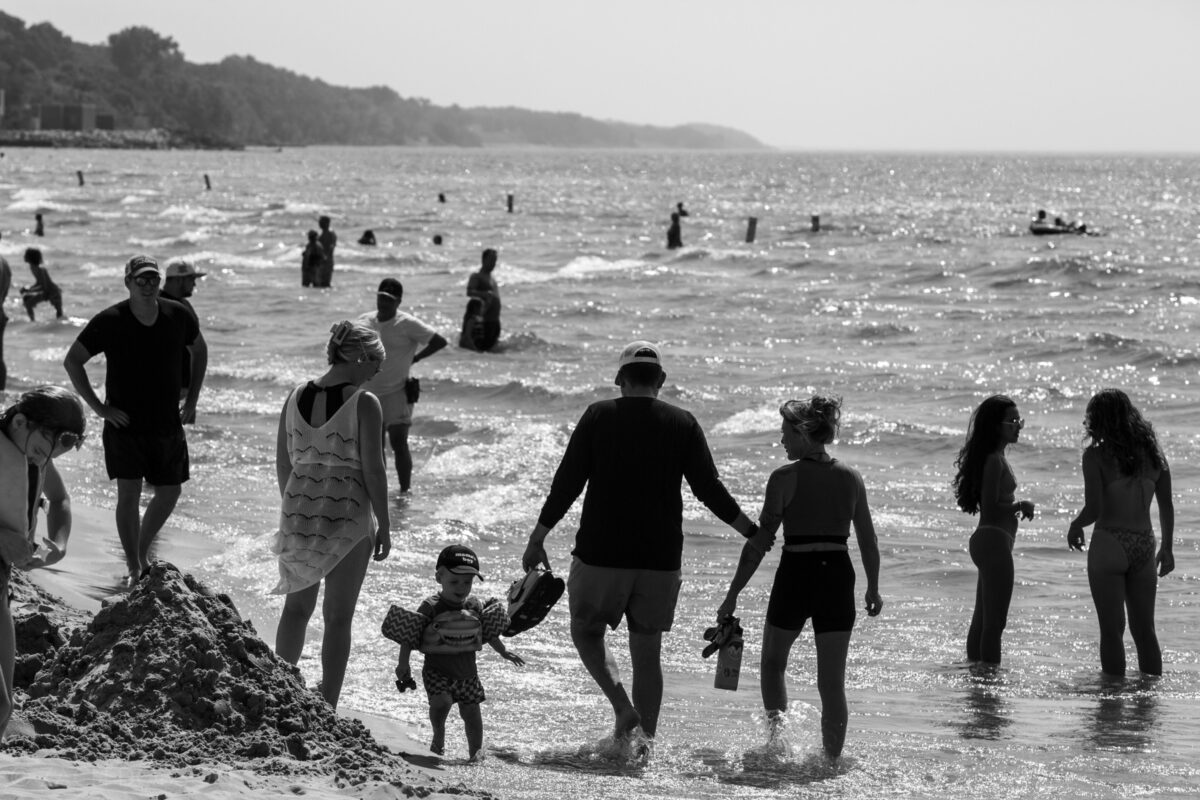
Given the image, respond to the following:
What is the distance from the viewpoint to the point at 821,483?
571 centimetres

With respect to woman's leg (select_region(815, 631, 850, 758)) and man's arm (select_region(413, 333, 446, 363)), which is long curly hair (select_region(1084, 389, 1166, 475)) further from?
man's arm (select_region(413, 333, 446, 363))

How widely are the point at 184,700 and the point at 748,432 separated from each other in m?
10.6

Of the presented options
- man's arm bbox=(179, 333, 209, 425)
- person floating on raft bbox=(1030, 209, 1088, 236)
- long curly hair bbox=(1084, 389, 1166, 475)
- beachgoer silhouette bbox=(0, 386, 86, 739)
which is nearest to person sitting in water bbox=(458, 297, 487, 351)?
man's arm bbox=(179, 333, 209, 425)

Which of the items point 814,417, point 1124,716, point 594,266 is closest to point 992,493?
point 1124,716

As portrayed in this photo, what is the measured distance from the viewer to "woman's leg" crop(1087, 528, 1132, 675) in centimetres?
701

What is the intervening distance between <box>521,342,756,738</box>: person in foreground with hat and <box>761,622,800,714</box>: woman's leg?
1.30ft

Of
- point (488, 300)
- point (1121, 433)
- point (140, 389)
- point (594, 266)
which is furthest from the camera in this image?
point (594, 266)

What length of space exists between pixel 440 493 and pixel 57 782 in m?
7.32

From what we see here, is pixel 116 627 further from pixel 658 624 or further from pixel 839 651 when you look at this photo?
pixel 839 651

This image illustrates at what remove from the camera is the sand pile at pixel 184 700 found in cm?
488

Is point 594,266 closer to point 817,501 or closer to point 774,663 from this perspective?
point 774,663

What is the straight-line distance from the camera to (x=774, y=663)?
5957 mm

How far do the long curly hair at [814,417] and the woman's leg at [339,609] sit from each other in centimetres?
159

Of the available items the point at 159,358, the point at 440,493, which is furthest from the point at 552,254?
the point at 159,358
